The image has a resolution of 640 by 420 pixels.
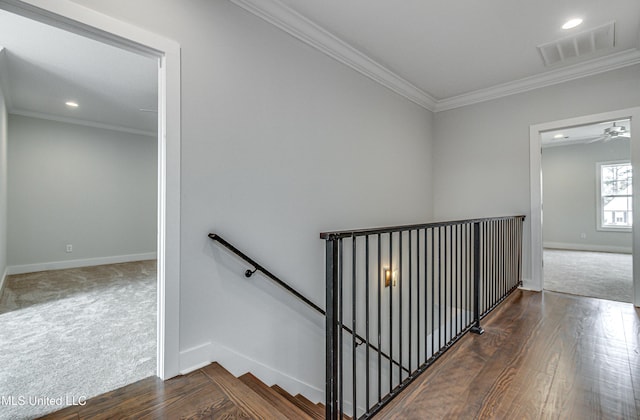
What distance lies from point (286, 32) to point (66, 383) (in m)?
2.99

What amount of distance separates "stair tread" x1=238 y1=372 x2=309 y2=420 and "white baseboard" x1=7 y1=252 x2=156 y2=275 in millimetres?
5109

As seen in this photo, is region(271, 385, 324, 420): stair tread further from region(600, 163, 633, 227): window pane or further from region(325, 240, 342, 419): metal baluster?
region(600, 163, 633, 227): window pane

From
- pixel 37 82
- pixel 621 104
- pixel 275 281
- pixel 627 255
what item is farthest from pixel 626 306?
pixel 37 82

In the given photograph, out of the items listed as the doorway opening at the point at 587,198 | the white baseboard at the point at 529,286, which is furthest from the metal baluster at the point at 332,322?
the doorway opening at the point at 587,198

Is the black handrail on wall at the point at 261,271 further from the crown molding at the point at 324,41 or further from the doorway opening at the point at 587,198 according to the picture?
the doorway opening at the point at 587,198

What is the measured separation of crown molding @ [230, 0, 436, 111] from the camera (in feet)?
7.52

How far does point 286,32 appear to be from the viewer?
2.51m

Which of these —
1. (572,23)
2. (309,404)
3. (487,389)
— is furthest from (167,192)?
(572,23)

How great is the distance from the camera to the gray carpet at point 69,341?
1.73 meters

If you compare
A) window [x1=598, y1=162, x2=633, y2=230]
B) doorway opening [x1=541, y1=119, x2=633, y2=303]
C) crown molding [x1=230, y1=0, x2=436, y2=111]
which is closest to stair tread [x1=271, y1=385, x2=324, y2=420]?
crown molding [x1=230, y1=0, x2=436, y2=111]

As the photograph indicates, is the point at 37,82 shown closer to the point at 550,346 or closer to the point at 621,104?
the point at 550,346

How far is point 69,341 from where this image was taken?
7.86ft

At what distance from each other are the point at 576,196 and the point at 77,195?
11194 mm

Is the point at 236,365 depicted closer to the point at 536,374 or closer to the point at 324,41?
the point at 536,374
